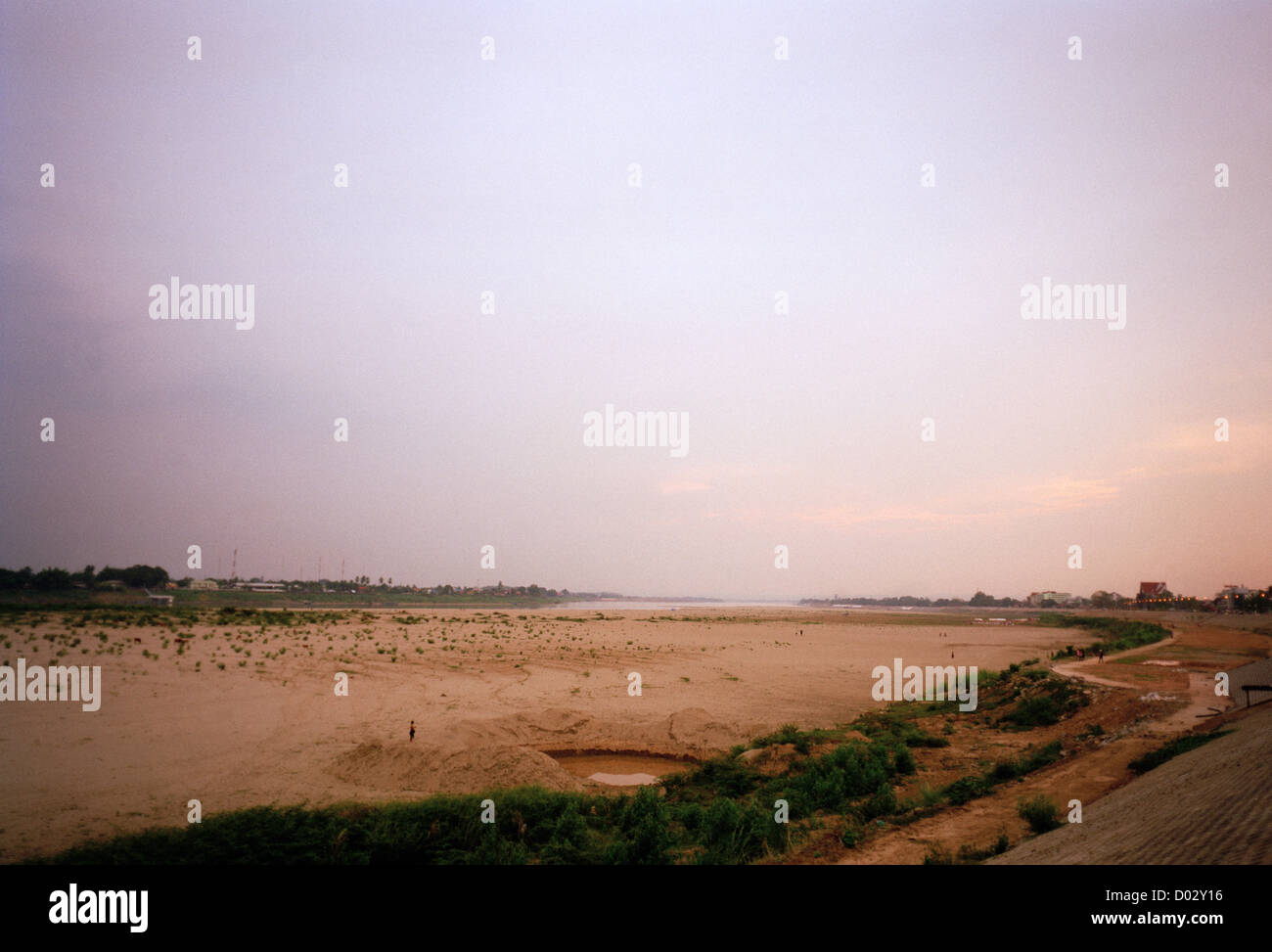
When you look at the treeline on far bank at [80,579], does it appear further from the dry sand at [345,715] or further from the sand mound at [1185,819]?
the sand mound at [1185,819]

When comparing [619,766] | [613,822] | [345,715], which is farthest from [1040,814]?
[345,715]

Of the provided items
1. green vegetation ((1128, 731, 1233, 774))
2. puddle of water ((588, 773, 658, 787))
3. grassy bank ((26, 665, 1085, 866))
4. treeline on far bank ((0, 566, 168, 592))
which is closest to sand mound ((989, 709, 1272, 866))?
green vegetation ((1128, 731, 1233, 774))

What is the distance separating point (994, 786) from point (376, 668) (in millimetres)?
27843

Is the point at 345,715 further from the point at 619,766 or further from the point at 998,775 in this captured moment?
the point at 998,775

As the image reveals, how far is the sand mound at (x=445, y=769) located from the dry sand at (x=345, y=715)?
1.9 inches

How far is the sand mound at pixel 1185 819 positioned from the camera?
249 inches

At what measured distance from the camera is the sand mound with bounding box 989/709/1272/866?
632 centimetres

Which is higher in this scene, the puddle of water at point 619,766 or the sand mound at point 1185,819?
the sand mound at point 1185,819

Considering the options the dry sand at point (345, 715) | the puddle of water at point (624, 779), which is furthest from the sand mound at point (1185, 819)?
the dry sand at point (345, 715)

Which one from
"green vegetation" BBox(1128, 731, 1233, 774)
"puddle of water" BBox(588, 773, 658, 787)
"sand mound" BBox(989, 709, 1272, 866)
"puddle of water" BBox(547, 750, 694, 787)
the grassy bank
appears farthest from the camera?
"puddle of water" BBox(547, 750, 694, 787)

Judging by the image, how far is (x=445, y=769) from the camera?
566 inches

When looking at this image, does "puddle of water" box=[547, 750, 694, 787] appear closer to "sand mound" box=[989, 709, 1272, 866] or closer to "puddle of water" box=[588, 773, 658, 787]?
"puddle of water" box=[588, 773, 658, 787]

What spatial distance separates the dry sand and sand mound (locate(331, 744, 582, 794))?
0.05m
